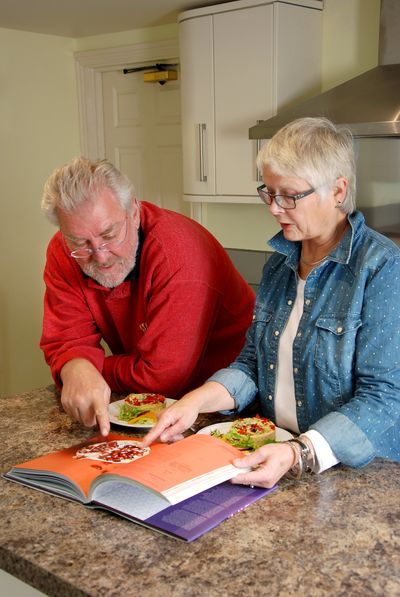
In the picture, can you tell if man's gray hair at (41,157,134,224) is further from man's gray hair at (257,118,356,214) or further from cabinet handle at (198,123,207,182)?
cabinet handle at (198,123,207,182)

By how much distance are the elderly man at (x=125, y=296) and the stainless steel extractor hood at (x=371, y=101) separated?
844 mm

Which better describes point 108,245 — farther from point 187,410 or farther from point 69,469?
point 69,469

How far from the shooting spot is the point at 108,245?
1742 mm

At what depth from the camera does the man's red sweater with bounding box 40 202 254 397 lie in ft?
5.82

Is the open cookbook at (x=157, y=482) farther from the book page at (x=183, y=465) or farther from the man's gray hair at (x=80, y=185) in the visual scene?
the man's gray hair at (x=80, y=185)

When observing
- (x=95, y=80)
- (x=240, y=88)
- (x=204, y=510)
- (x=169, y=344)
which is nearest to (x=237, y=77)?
(x=240, y=88)

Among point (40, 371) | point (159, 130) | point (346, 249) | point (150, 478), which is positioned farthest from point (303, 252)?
point (40, 371)

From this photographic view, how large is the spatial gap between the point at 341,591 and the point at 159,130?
10.7ft

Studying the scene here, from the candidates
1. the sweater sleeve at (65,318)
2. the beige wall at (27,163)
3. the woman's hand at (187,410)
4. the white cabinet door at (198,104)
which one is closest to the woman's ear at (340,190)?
the woman's hand at (187,410)

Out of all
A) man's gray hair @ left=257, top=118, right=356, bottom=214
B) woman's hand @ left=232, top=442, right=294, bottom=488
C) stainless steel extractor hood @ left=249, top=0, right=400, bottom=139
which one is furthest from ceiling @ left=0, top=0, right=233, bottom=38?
woman's hand @ left=232, top=442, right=294, bottom=488

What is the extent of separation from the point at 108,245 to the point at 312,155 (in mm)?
590

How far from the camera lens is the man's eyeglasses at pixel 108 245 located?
1.74 m

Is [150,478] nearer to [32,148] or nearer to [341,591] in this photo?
[341,591]

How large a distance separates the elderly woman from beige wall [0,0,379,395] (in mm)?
1974
